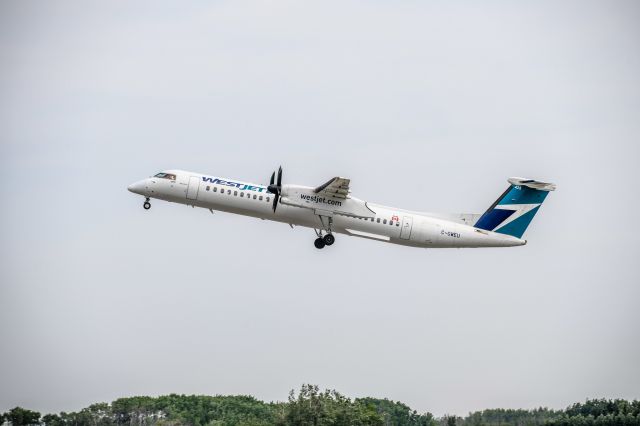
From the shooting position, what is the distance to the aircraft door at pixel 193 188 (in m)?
52.1

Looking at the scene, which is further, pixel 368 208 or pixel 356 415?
pixel 356 415

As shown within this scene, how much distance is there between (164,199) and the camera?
2099 inches

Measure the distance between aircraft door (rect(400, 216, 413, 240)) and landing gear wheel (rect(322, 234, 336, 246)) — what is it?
3.28 m

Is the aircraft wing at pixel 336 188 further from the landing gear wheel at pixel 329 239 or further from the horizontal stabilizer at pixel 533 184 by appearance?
the horizontal stabilizer at pixel 533 184

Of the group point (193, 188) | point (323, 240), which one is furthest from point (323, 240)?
point (193, 188)

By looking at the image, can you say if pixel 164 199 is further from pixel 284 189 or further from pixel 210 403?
pixel 210 403

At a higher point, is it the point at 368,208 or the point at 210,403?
the point at 368,208

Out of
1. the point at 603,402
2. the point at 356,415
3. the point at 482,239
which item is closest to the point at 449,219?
the point at 482,239

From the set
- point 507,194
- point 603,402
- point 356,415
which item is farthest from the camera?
point 603,402

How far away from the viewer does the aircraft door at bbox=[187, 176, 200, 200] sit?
171 feet

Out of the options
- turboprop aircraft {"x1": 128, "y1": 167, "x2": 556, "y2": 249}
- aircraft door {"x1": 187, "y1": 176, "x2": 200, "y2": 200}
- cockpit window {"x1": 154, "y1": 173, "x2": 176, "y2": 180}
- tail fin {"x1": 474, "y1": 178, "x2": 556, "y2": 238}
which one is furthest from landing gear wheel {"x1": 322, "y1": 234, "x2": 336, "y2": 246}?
cockpit window {"x1": 154, "y1": 173, "x2": 176, "y2": 180}

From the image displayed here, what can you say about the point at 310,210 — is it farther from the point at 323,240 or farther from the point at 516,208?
the point at 516,208

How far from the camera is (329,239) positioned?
53.3 metres

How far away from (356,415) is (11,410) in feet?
72.5
